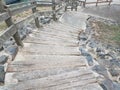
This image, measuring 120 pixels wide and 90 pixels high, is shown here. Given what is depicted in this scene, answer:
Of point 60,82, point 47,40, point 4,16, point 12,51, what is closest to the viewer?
point 60,82

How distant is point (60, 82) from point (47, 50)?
194cm

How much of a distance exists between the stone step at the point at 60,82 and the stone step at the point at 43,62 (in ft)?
1.68

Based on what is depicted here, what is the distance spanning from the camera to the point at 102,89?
12.4 feet

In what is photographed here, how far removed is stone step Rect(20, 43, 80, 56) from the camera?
5.47m

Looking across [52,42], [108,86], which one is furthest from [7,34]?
[108,86]

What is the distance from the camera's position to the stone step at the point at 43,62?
443 centimetres

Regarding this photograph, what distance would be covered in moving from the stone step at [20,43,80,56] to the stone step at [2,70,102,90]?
139 centimetres

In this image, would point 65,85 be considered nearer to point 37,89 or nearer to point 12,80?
point 37,89

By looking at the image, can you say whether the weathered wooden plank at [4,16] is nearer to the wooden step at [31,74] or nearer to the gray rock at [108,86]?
the wooden step at [31,74]

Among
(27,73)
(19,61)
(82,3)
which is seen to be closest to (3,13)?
(19,61)

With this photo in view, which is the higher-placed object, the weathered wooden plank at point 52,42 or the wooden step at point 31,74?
the wooden step at point 31,74

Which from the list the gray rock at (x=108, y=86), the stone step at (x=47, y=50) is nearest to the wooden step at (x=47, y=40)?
the stone step at (x=47, y=50)

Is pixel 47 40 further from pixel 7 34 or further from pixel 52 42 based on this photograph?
pixel 7 34

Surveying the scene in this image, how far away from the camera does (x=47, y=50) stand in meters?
5.70
